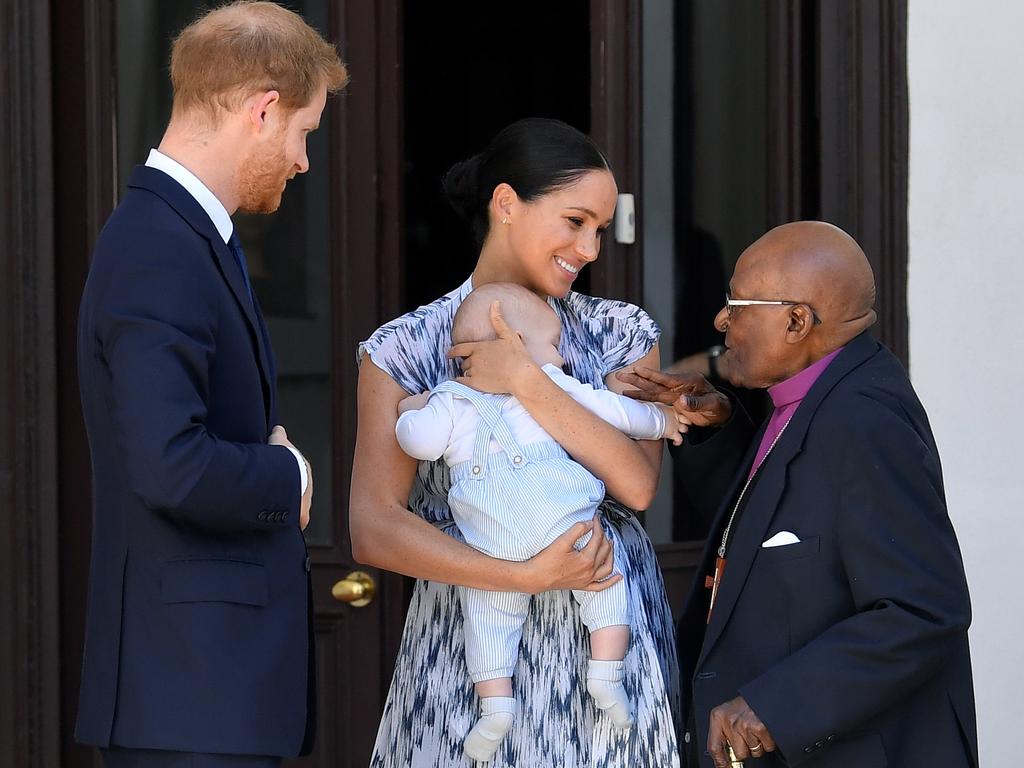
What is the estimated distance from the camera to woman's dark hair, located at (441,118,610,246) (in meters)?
2.71

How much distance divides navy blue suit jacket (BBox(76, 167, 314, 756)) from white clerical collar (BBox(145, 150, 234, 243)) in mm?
22

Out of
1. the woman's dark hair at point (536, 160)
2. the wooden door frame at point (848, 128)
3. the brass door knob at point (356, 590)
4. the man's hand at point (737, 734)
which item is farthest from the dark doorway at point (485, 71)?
the man's hand at point (737, 734)

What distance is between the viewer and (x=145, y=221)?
2.15 m

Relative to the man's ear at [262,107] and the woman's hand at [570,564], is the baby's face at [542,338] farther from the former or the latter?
the man's ear at [262,107]

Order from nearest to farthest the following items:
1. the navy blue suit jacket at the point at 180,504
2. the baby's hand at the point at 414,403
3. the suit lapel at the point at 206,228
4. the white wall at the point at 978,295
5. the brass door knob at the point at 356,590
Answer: the navy blue suit jacket at the point at 180,504, the suit lapel at the point at 206,228, the baby's hand at the point at 414,403, the white wall at the point at 978,295, the brass door knob at the point at 356,590

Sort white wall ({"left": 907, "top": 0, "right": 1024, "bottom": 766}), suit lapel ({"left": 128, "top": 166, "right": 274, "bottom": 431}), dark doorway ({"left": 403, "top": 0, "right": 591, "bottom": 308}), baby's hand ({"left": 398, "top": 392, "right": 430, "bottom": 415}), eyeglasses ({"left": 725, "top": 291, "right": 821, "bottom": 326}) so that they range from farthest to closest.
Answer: dark doorway ({"left": 403, "top": 0, "right": 591, "bottom": 308}) < white wall ({"left": 907, "top": 0, "right": 1024, "bottom": 766}) < baby's hand ({"left": 398, "top": 392, "right": 430, "bottom": 415}) < eyeglasses ({"left": 725, "top": 291, "right": 821, "bottom": 326}) < suit lapel ({"left": 128, "top": 166, "right": 274, "bottom": 431})

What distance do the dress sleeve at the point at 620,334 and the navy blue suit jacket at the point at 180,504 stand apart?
32.9 inches

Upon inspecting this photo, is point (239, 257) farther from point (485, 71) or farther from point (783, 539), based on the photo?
point (485, 71)

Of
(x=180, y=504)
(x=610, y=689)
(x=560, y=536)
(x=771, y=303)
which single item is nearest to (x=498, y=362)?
(x=560, y=536)

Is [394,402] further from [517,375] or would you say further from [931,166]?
[931,166]

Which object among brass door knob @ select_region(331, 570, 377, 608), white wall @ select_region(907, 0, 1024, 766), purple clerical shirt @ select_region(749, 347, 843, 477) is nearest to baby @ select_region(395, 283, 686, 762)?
purple clerical shirt @ select_region(749, 347, 843, 477)

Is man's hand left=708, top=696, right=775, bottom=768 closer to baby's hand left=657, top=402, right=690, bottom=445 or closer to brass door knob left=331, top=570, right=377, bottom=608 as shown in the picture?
baby's hand left=657, top=402, right=690, bottom=445

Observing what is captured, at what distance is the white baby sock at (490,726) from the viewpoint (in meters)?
2.50

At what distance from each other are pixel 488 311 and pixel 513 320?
0.05m
